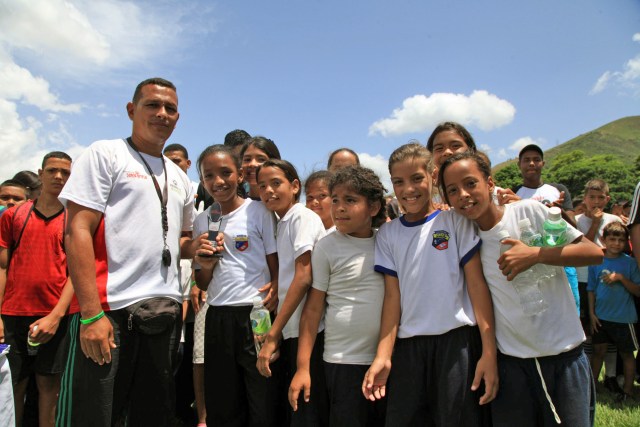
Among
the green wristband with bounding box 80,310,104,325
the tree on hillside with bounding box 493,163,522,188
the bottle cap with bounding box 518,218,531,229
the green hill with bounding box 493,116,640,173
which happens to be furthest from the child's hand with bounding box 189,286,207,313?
the green hill with bounding box 493,116,640,173

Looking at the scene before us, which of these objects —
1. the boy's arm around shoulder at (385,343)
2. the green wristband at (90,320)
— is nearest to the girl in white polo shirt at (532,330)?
the boy's arm around shoulder at (385,343)

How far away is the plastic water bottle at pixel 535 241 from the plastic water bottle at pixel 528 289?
0.11ft

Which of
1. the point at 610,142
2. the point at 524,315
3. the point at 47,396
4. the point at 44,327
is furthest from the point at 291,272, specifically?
the point at 610,142

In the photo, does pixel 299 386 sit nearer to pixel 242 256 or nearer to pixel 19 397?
pixel 242 256

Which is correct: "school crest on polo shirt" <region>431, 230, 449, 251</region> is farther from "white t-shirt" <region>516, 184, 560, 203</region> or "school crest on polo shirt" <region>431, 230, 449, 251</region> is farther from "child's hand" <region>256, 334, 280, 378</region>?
"white t-shirt" <region>516, 184, 560, 203</region>

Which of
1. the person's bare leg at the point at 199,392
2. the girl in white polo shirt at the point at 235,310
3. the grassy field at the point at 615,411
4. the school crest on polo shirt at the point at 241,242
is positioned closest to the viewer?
the girl in white polo shirt at the point at 235,310

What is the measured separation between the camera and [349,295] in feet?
8.54

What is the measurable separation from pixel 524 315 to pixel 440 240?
614 mm

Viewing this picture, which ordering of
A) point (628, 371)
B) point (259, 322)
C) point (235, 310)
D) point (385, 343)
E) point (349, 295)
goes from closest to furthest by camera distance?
point (385, 343) → point (349, 295) → point (259, 322) → point (235, 310) → point (628, 371)

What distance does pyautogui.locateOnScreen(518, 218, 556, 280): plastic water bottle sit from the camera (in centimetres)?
232

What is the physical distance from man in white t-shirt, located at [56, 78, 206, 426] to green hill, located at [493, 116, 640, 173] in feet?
276

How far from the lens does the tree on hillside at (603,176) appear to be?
38406 mm

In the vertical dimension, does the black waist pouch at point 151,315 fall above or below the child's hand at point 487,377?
above

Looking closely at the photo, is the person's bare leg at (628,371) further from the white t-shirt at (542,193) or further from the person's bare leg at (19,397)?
the person's bare leg at (19,397)
